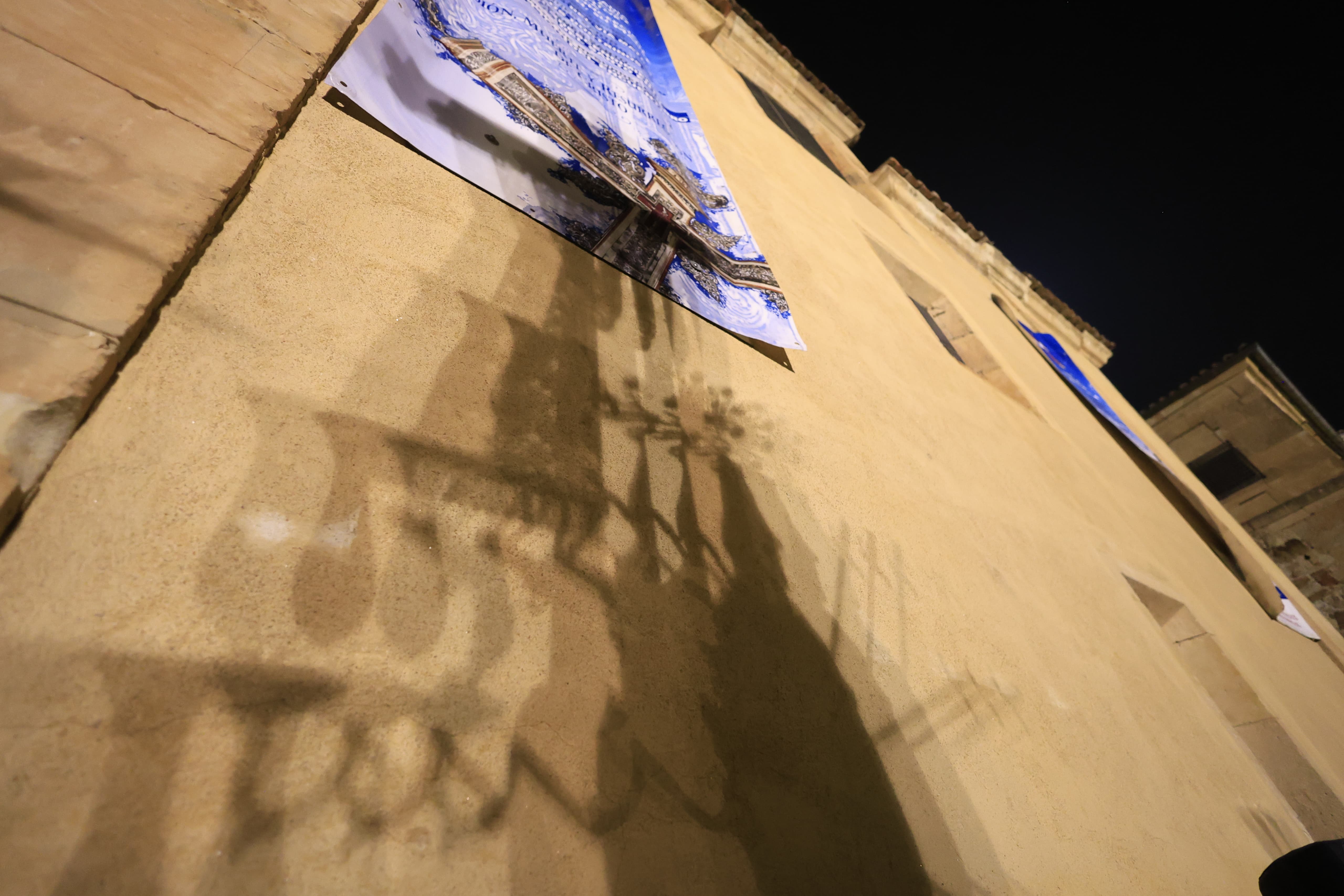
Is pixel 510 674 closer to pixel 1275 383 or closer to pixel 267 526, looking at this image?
pixel 267 526

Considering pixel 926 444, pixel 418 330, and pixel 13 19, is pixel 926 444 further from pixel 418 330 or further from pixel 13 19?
pixel 13 19

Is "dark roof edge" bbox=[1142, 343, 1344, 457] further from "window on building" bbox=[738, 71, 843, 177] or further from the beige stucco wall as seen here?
the beige stucco wall

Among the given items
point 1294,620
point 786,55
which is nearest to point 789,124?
point 786,55

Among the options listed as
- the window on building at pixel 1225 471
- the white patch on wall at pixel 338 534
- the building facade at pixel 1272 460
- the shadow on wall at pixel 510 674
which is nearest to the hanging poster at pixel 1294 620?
the building facade at pixel 1272 460

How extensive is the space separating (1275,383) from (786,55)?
1270 cm

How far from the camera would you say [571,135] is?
2062 mm

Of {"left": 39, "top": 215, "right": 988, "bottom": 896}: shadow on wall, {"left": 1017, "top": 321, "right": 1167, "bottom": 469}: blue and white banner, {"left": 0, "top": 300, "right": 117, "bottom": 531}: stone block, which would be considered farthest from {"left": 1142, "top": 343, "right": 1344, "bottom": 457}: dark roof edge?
{"left": 0, "top": 300, "right": 117, "bottom": 531}: stone block

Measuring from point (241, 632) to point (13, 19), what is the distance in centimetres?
120

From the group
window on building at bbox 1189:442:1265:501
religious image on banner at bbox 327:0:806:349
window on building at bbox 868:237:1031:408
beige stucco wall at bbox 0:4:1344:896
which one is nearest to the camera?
beige stucco wall at bbox 0:4:1344:896

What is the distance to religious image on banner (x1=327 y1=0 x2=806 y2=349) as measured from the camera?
161cm

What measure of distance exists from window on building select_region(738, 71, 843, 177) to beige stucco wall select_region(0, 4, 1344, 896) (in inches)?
178

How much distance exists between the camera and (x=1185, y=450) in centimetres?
1252

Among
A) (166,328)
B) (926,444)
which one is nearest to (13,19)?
(166,328)

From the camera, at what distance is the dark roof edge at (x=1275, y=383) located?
1099 cm
